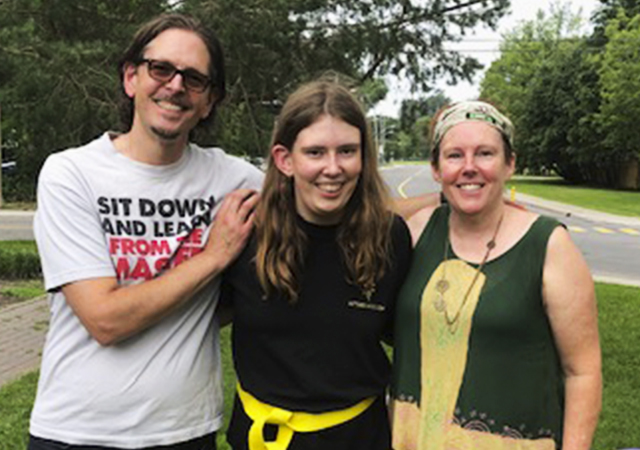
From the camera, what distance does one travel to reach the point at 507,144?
2.07m

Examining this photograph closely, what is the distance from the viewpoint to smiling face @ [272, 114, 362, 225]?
207 cm

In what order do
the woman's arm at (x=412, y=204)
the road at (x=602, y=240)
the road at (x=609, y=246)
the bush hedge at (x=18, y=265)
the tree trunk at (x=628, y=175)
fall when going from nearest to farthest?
the woman's arm at (x=412, y=204) < the bush hedge at (x=18, y=265) < the road at (x=609, y=246) < the road at (x=602, y=240) < the tree trunk at (x=628, y=175)

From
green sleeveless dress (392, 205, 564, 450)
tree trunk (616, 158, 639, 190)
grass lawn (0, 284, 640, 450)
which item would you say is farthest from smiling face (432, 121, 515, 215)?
tree trunk (616, 158, 639, 190)

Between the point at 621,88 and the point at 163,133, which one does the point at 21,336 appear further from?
the point at 621,88

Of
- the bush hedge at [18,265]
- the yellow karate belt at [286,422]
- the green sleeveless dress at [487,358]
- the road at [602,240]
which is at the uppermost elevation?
the green sleeveless dress at [487,358]

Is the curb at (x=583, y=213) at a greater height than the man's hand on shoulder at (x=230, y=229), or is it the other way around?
the man's hand on shoulder at (x=230, y=229)

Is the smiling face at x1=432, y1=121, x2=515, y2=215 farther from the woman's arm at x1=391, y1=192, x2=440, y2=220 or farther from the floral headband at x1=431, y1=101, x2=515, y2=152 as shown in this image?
the woman's arm at x1=391, y1=192, x2=440, y2=220

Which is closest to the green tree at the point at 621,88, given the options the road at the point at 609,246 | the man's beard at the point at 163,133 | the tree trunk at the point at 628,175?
the tree trunk at the point at 628,175

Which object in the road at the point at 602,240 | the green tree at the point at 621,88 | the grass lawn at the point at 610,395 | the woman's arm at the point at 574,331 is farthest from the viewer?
the green tree at the point at 621,88

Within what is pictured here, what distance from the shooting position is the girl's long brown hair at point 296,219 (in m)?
2.10

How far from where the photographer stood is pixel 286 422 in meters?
2.08

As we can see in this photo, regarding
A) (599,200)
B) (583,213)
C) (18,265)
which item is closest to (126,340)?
(18,265)

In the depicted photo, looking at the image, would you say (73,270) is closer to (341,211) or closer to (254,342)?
(254,342)

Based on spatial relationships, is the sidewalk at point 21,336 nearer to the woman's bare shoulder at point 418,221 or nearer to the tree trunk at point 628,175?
the woman's bare shoulder at point 418,221
